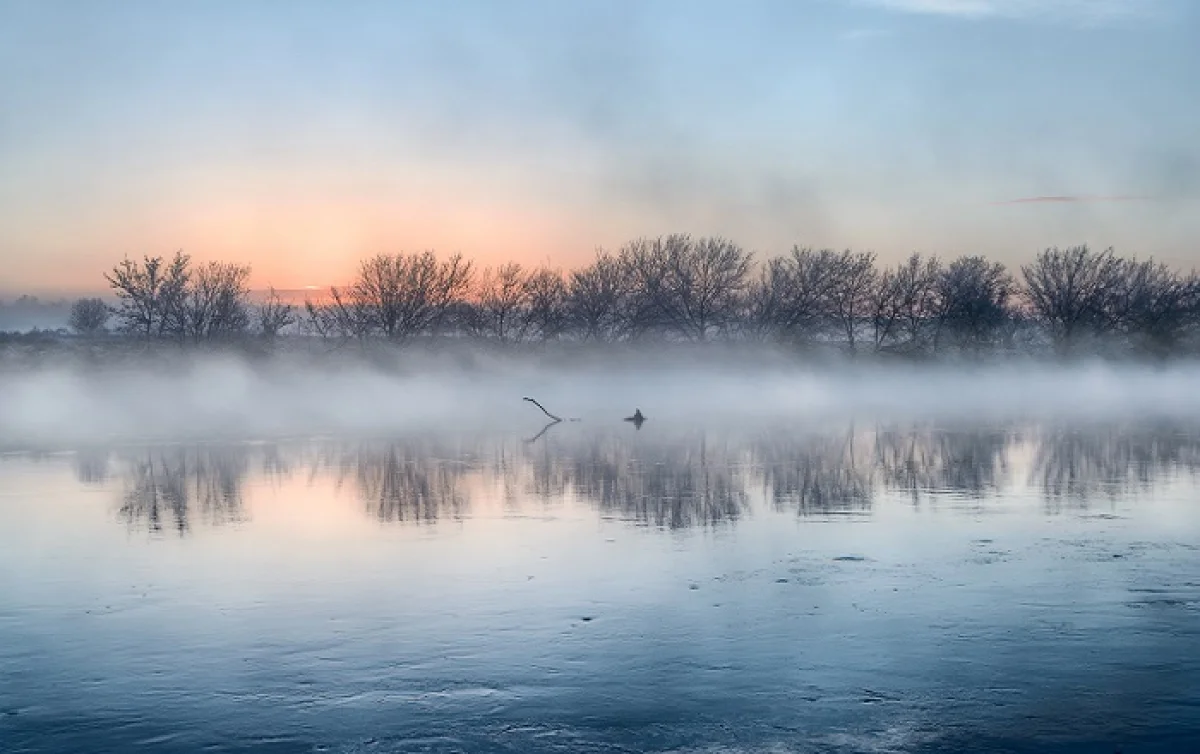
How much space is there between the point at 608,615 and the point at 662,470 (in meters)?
13.1

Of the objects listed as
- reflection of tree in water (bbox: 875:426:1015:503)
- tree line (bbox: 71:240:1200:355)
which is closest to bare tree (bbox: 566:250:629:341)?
tree line (bbox: 71:240:1200:355)

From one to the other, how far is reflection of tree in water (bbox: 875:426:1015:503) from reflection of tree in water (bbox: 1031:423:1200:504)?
2.74 ft

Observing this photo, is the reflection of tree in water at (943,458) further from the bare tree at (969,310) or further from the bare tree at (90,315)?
the bare tree at (90,315)

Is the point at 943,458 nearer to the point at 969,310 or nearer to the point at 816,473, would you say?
the point at 816,473

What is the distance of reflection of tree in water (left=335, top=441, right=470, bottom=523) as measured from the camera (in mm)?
18984

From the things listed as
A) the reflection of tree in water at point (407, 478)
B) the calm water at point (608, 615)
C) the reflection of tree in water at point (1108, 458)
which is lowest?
the reflection of tree in water at point (1108, 458)

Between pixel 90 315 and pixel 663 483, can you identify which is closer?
pixel 663 483

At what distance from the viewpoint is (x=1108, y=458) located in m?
26.2

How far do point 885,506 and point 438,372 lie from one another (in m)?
60.2

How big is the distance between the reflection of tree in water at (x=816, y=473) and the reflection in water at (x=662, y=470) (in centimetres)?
4

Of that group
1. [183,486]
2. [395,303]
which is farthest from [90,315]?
[183,486]

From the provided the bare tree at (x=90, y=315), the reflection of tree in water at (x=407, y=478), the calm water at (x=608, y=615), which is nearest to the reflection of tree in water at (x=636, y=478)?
the calm water at (x=608, y=615)

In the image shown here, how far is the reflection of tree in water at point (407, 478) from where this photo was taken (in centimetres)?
1898

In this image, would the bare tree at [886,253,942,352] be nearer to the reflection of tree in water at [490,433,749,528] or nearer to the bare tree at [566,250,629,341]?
the bare tree at [566,250,629,341]
